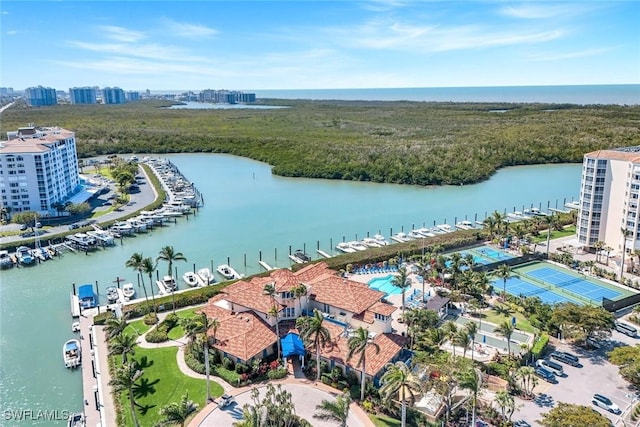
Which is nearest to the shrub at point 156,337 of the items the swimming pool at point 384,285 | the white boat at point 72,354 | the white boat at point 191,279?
the white boat at point 72,354

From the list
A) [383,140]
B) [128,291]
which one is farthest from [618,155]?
[383,140]

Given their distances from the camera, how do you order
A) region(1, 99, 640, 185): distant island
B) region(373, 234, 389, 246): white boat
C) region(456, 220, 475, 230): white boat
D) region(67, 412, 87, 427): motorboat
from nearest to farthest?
region(67, 412, 87, 427): motorboat
region(373, 234, 389, 246): white boat
region(456, 220, 475, 230): white boat
region(1, 99, 640, 185): distant island

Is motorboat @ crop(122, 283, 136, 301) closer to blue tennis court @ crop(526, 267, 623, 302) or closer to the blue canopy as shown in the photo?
the blue canopy

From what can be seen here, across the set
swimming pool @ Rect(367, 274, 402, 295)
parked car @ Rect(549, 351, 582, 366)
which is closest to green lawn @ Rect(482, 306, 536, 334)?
parked car @ Rect(549, 351, 582, 366)

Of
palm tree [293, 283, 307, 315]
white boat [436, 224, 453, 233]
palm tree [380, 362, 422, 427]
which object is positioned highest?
palm tree [293, 283, 307, 315]

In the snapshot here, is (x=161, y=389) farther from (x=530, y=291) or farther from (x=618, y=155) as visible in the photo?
(x=618, y=155)

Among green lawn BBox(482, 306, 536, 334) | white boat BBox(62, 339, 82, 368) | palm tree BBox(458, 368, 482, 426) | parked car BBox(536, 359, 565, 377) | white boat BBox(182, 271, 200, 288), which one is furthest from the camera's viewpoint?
white boat BBox(182, 271, 200, 288)
